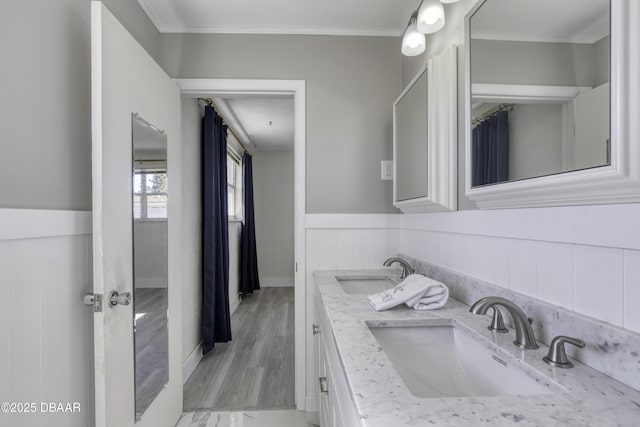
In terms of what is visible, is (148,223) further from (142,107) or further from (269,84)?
(269,84)

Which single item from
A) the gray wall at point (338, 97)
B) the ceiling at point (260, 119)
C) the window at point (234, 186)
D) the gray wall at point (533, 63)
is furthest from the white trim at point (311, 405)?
the window at point (234, 186)

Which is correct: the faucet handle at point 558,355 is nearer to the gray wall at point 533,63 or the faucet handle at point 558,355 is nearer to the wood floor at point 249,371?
the gray wall at point 533,63

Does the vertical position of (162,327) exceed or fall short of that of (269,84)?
it falls short

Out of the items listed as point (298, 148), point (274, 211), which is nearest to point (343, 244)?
point (298, 148)

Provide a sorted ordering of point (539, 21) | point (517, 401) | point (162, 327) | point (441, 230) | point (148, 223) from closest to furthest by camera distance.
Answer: point (517, 401), point (539, 21), point (441, 230), point (148, 223), point (162, 327)

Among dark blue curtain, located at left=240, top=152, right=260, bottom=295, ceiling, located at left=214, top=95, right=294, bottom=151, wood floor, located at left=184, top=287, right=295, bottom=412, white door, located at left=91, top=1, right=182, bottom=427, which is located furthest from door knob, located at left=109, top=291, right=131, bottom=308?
dark blue curtain, located at left=240, top=152, right=260, bottom=295

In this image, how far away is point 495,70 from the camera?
96 centimetres

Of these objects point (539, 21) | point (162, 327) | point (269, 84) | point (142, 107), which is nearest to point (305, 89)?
point (269, 84)

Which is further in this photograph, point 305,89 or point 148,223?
point 305,89

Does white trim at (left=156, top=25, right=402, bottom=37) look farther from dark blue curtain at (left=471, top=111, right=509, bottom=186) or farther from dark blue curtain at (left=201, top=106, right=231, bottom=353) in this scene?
dark blue curtain at (left=471, top=111, right=509, bottom=186)

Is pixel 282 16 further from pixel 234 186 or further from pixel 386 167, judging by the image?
pixel 234 186

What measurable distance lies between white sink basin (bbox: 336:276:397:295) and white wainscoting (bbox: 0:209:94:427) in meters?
1.17

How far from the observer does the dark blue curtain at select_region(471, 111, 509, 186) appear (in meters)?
0.92

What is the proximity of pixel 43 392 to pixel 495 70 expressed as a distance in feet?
5.58
